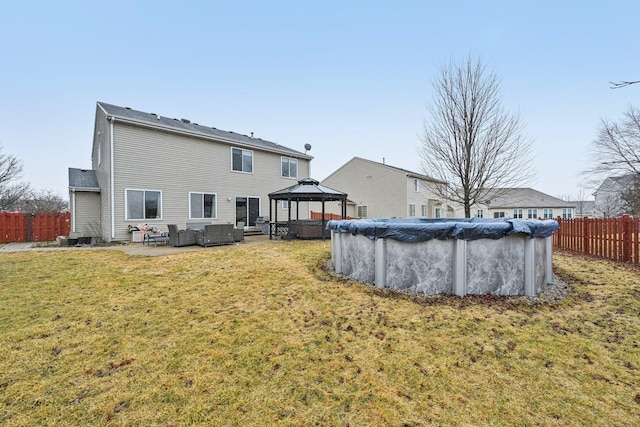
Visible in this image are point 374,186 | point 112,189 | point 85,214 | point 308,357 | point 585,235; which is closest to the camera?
point 308,357

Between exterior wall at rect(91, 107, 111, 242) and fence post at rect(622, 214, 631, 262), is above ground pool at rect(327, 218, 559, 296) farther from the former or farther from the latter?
exterior wall at rect(91, 107, 111, 242)

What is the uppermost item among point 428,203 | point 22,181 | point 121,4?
point 121,4

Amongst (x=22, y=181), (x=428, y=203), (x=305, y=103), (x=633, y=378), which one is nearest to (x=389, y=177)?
(x=428, y=203)

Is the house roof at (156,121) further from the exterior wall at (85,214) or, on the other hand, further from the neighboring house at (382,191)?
the neighboring house at (382,191)

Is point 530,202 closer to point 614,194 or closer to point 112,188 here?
point 614,194

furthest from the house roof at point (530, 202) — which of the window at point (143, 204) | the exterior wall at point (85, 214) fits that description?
the exterior wall at point (85, 214)

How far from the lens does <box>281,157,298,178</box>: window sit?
1748cm

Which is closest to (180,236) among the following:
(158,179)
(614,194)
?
(158,179)

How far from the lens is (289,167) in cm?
1783

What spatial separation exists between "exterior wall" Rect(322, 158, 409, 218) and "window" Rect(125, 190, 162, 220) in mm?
16857

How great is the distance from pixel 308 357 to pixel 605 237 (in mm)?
10081

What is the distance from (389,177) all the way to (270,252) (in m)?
18.1

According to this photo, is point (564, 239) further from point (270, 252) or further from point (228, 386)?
point (228, 386)

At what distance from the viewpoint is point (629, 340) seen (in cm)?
315
